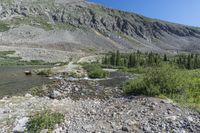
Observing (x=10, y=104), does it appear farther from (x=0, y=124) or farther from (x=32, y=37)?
(x=32, y=37)

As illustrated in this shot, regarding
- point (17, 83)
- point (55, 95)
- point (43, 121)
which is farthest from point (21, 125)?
point (17, 83)

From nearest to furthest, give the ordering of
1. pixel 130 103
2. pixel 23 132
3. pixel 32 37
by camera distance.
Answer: pixel 23 132 < pixel 130 103 < pixel 32 37

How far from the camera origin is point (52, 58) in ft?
397

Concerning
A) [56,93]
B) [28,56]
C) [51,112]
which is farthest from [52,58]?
[51,112]

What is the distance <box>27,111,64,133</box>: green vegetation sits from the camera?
46.4ft

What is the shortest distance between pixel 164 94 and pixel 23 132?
425 inches

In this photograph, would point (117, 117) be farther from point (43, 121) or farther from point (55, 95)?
point (55, 95)

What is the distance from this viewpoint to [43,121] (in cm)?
1456

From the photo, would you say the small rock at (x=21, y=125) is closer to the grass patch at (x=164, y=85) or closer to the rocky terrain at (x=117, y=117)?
the rocky terrain at (x=117, y=117)

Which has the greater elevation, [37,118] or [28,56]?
[37,118]

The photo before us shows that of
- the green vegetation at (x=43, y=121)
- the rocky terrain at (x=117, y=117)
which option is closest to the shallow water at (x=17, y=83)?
the rocky terrain at (x=117, y=117)

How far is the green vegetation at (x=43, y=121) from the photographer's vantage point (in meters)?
14.1

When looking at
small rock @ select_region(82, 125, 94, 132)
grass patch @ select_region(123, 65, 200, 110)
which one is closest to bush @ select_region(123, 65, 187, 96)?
grass patch @ select_region(123, 65, 200, 110)

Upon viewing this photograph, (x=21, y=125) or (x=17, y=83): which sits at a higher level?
(x=21, y=125)
